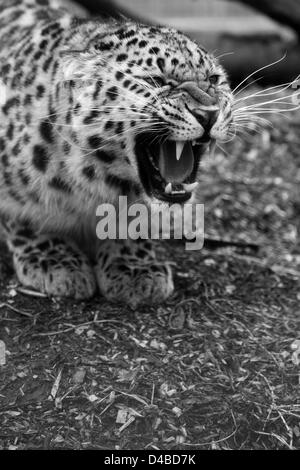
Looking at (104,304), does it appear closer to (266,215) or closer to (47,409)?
(47,409)

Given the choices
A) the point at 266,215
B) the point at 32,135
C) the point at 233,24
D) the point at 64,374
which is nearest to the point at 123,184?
the point at 32,135

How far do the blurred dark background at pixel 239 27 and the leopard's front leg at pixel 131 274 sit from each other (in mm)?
2648

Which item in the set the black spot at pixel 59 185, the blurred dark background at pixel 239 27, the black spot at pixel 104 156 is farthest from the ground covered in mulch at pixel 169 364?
the blurred dark background at pixel 239 27

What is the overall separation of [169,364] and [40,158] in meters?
1.19

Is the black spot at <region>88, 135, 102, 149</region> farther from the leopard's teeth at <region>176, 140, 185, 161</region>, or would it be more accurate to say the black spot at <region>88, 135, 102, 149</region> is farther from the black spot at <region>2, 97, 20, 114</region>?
the black spot at <region>2, 97, 20, 114</region>

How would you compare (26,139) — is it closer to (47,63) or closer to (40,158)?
(40,158)

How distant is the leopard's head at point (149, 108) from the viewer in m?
3.55

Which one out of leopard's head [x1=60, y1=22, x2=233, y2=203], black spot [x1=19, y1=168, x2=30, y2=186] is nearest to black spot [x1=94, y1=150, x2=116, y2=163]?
leopard's head [x1=60, y1=22, x2=233, y2=203]

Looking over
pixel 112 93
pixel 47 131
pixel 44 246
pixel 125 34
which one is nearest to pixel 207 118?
pixel 112 93

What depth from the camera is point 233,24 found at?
10.4 metres

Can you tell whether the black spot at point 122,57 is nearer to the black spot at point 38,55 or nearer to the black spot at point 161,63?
the black spot at point 161,63

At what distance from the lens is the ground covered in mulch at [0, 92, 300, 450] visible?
11.0ft
